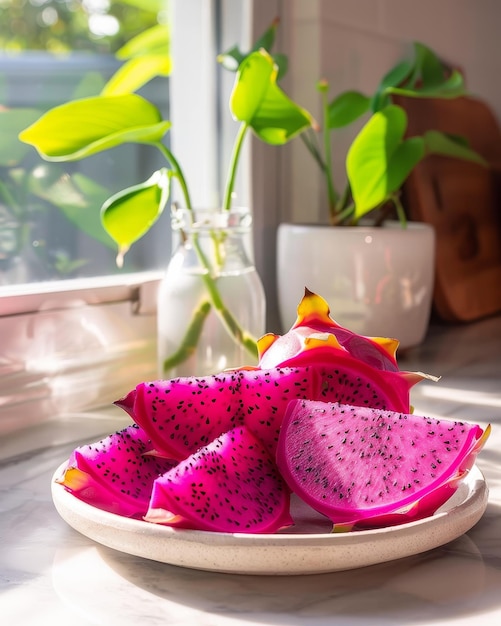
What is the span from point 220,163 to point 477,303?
59cm

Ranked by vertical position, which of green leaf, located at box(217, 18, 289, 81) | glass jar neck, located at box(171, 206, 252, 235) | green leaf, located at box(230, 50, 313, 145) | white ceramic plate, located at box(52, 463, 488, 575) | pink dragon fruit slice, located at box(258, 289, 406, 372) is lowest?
white ceramic plate, located at box(52, 463, 488, 575)

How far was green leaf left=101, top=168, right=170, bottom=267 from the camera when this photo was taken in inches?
41.4

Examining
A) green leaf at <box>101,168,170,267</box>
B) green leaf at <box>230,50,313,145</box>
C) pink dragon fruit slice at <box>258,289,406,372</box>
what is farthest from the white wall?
pink dragon fruit slice at <box>258,289,406,372</box>

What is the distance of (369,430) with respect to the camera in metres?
0.66

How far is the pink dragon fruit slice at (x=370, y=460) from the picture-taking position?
Result: 0.59 meters

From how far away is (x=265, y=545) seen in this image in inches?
20.9

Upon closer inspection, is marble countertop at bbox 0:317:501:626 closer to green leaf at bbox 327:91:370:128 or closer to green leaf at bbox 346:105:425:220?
green leaf at bbox 346:105:425:220

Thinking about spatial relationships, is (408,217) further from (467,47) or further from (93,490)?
(93,490)

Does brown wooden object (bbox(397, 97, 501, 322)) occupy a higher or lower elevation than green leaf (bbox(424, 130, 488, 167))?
lower

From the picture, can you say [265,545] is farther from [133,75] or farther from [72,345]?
[133,75]

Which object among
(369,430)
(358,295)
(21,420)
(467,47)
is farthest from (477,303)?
(369,430)

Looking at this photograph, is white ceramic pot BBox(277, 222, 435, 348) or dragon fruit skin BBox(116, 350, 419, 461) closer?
dragon fruit skin BBox(116, 350, 419, 461)

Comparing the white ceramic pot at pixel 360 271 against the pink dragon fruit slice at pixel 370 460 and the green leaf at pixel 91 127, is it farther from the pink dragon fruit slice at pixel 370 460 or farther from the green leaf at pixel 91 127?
the pink dragon fruit slice at pixel 370 460

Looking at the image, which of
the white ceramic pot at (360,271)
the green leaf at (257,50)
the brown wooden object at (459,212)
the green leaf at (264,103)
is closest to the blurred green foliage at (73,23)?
the green leaf at (257,50)
